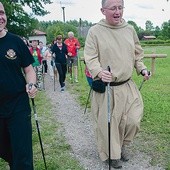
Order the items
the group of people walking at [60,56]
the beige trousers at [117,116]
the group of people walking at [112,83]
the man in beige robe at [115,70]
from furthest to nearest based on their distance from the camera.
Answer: the group of people walking at [60,56], the beige trousers at [117,116], the man in beige robe at [115,70], the group of people walking at [112,83]

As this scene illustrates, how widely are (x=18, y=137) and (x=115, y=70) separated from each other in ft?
5.17

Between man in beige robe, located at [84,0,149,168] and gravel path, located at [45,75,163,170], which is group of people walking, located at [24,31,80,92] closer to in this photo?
gravel path, located at [45,75,163,170]

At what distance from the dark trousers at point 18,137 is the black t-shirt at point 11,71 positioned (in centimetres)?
11

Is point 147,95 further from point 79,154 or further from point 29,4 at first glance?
point 29,4

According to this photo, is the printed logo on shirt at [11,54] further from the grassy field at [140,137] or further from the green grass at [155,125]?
the green grass at [155,125]

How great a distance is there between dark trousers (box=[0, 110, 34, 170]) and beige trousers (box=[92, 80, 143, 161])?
50.4 inches

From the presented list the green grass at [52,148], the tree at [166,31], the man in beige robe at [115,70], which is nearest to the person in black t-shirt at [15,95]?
the man in beige robe at [115,70]

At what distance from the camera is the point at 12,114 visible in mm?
3447

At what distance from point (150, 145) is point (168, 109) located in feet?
8.71

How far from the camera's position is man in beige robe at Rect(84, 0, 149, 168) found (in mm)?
4395

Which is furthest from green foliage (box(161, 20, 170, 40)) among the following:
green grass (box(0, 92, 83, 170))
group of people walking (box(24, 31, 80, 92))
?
green grass (box(0, 92, 83, 170))

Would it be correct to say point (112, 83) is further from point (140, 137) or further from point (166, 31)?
point (166, 31)

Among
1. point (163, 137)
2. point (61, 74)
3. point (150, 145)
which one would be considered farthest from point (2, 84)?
point (61, 74)

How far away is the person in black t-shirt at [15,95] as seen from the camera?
3.36 meters
